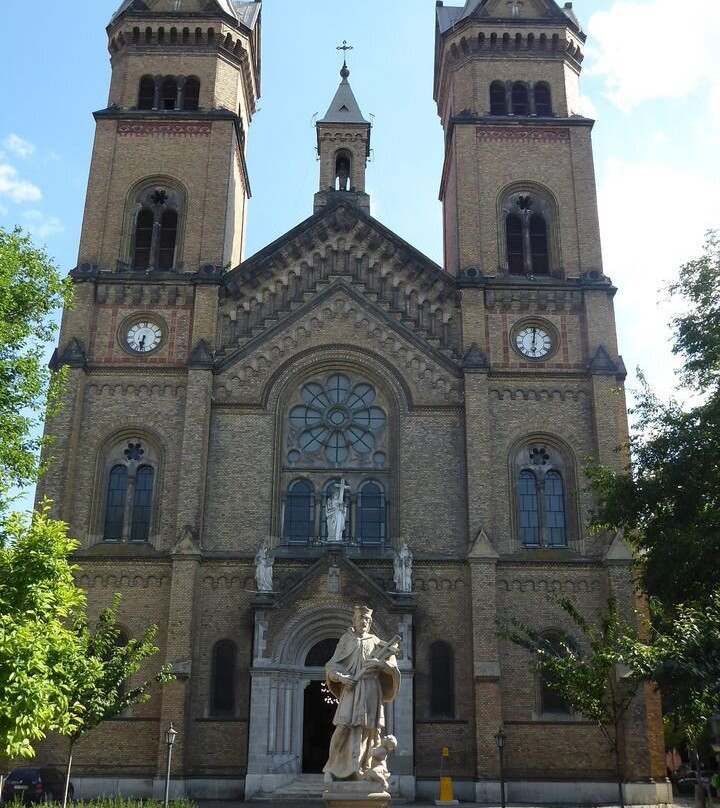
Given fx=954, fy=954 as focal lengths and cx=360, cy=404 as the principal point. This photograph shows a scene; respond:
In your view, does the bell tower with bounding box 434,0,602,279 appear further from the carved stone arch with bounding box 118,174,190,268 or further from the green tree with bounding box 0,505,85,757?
the green tree with bounding box 0,505,85,757

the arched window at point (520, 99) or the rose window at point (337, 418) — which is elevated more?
the arched window at point (520, 99)

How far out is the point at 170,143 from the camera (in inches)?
1400

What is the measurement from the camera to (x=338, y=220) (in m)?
34.0

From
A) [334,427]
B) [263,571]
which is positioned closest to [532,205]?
[334,427]

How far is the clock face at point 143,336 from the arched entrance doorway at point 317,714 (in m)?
11.4

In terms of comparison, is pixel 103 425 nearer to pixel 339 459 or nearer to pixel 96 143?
pixel 339 459

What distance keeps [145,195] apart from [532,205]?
14.3m

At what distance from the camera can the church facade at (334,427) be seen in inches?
1087

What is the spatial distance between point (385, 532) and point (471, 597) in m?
3.57

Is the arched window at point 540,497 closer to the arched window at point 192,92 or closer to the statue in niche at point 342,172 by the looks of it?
the statue in niche at point 342,172

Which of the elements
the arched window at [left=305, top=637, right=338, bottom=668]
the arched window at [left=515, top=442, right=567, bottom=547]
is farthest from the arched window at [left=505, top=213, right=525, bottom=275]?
the arched window at [left=305, top=637, right=338, bottom=668]

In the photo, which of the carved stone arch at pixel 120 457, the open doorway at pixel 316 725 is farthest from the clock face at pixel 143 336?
the open doorway at pixel 316 725

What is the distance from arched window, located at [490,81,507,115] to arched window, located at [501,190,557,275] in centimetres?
397

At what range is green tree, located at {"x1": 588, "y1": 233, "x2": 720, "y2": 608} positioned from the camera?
78.1 feet
